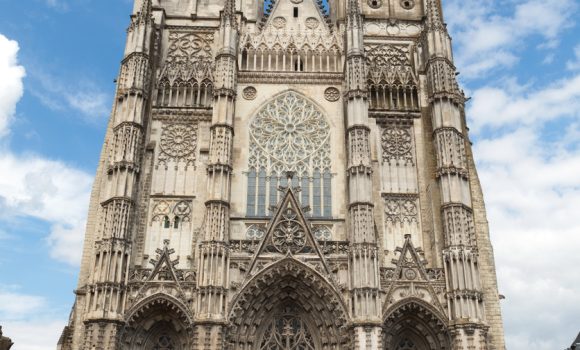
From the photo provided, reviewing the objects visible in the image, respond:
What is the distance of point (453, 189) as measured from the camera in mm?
25438

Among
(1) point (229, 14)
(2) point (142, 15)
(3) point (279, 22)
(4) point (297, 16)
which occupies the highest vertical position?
(4) point (297, 16)

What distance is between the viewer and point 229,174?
25766 mm

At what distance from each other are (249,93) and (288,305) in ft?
33.1

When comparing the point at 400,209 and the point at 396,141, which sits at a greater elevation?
the point at 396,141

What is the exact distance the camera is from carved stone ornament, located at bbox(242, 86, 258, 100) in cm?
2903

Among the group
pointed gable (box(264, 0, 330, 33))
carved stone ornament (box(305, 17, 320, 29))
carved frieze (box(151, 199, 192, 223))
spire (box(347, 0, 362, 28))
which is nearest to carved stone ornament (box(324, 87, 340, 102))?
spire (box(347, 0, 362, 28))

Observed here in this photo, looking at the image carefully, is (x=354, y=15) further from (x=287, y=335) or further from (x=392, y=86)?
(x=287, y=335)

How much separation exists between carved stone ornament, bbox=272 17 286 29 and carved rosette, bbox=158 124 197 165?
6.96 m

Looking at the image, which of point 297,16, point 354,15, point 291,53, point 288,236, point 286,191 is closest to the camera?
point 288,236

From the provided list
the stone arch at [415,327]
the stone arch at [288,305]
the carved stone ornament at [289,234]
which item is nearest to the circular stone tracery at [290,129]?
the carved stone ornament at [289,234]

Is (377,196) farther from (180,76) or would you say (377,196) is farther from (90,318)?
(90,318)

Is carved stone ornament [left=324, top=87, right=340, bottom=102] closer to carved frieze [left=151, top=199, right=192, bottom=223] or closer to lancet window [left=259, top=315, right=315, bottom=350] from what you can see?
carved frieze [left=151, top=199, right=192, bottom=223]

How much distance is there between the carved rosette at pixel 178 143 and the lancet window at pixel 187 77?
3.79 feet

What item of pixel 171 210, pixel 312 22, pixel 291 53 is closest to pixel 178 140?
pixel 171 210
